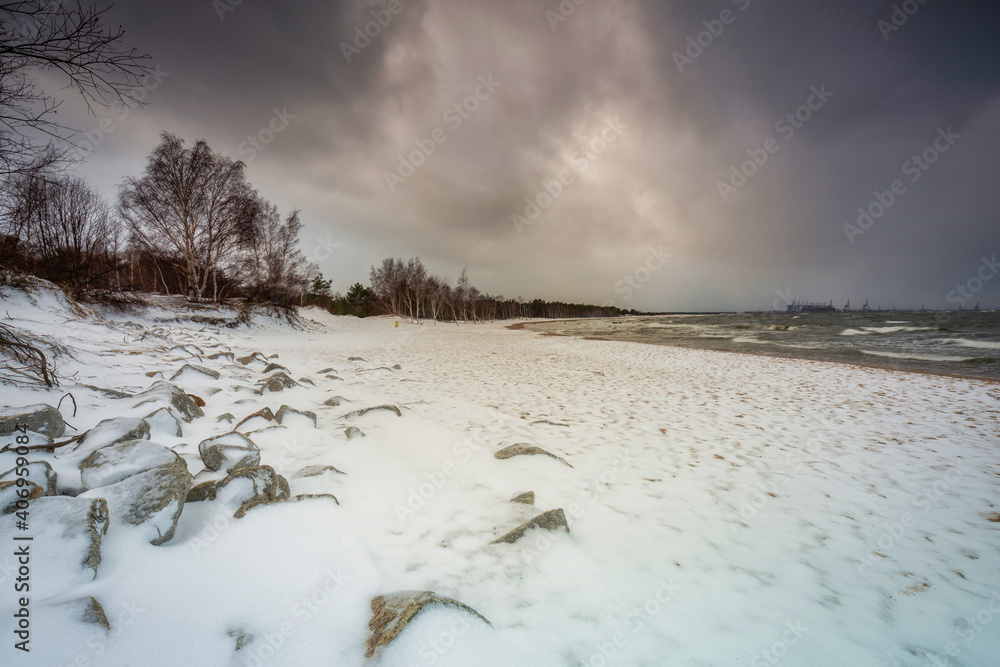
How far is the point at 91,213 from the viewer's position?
21281 millimetres

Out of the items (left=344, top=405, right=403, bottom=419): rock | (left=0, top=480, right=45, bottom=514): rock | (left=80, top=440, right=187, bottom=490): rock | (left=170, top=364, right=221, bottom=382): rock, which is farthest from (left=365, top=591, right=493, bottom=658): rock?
(left=170, top=364, right=221, bottom=382): rock

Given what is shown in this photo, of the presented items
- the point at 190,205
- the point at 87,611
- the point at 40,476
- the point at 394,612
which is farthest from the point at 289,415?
the point at 190,205

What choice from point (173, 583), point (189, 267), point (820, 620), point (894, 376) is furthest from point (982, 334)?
point (189, 267)

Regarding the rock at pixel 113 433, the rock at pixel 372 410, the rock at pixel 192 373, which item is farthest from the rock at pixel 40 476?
the rock at pixel 192 373

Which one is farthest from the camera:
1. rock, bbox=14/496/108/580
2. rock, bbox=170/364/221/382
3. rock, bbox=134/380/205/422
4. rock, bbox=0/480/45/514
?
Result: rock, bbox=170/364/221/382

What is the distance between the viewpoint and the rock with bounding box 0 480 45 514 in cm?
183

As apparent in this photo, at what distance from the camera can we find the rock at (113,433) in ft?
9.04

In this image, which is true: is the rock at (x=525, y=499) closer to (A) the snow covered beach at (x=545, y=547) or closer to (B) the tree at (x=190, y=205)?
(A) the snow covered beach at (x=545, y=547)

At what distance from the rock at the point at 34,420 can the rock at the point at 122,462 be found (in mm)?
966

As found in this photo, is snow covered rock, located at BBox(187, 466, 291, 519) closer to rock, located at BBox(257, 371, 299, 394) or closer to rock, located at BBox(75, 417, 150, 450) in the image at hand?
rock, located at BBox(75, 417, 150, 450)

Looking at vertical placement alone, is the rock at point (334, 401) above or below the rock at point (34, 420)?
below

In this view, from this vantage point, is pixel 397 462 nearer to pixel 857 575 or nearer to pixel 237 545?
pixel 237 545

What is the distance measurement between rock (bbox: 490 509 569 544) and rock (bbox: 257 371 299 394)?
5133mm

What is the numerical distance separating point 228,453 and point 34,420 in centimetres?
154
